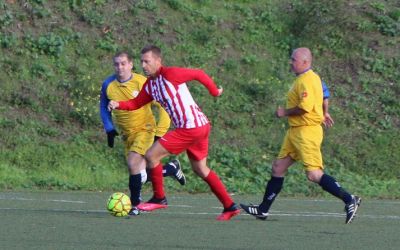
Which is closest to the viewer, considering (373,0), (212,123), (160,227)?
(160,227)

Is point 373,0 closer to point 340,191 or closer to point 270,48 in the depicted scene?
point 270,48

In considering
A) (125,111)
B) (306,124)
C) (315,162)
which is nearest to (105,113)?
(125,111)

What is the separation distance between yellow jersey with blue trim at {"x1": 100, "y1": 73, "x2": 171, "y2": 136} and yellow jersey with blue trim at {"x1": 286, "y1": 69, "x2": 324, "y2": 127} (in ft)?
6.48

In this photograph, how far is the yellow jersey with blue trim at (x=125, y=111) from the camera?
1185cm

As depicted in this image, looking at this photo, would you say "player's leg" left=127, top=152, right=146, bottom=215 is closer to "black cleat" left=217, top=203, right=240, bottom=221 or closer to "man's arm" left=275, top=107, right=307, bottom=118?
"black cleat" left=217, top=203, right=240, bottom=221

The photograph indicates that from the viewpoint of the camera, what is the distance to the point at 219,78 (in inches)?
811

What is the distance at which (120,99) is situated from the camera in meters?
11.9

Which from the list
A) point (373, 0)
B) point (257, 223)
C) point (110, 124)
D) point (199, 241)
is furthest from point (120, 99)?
point (373, 0)

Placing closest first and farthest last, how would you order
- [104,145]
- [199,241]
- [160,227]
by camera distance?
[199,241] → [160,227] → [104,145]

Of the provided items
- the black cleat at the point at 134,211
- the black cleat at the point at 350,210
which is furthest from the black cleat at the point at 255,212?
the black cleat at the point at 134,211

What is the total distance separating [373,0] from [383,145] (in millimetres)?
5133

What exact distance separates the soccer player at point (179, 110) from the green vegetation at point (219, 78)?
527 cm

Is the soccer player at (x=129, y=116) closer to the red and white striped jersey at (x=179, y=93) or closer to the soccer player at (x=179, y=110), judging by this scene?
the soccer player at (x=179, y=110)

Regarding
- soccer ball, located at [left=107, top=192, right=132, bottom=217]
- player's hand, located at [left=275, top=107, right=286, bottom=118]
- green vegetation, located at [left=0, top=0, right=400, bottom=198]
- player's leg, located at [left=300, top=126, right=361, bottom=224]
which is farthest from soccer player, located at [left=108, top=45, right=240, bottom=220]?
green vegetation, located at [left=0, top=0, right=400, bottom=198]
